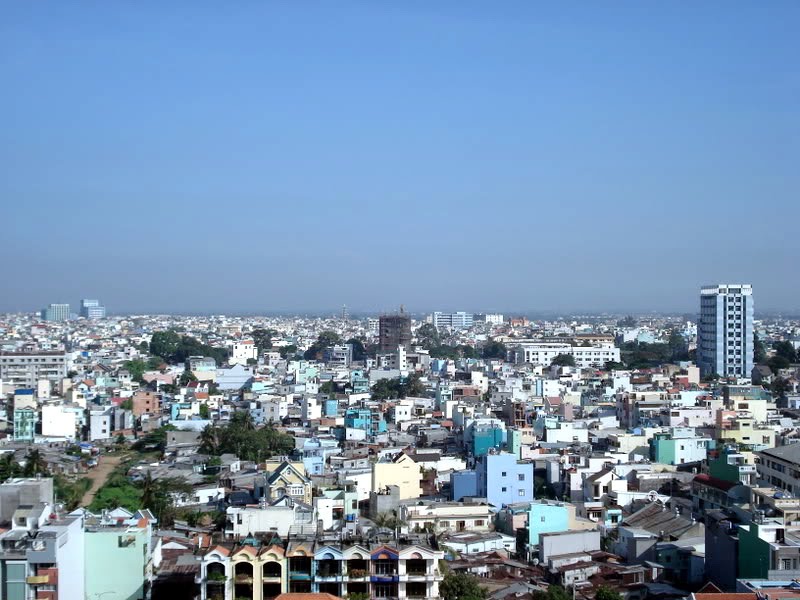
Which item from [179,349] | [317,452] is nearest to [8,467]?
[317,452]

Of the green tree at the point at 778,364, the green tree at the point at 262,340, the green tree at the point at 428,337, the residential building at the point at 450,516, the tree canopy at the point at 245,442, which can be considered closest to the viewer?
the residential building at the point at 450,516

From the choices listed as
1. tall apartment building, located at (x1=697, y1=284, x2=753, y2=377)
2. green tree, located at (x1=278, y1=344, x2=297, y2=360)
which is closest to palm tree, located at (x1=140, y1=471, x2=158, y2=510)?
tall apartment building, located at (x1=697, y1=284, x2=753, y2=377)

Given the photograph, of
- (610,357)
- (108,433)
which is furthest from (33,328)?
(108,433)

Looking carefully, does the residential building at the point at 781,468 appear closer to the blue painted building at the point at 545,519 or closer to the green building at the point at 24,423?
the blue painted building at the point at 545,519

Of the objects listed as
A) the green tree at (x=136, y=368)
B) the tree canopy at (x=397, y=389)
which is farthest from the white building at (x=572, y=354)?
the green tree at (x=136, y=368)

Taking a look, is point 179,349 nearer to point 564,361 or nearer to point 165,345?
point 165,345
